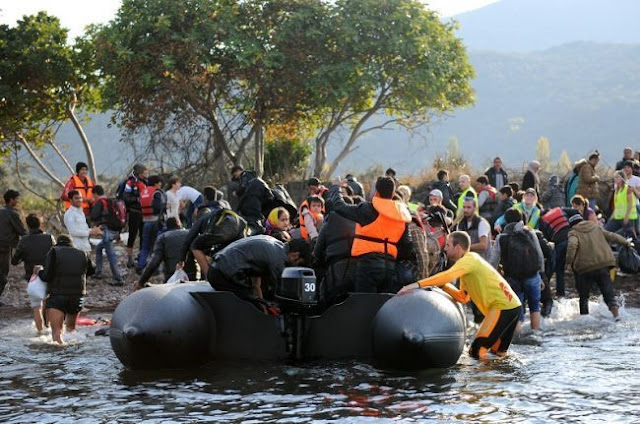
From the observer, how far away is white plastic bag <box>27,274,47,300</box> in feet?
47.4

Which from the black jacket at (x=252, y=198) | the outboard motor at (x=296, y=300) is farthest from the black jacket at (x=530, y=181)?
the outboard motor at (x=296, y=300)

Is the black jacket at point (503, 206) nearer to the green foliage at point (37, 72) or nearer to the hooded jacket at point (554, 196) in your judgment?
the hooded jacket at point (554, 196)

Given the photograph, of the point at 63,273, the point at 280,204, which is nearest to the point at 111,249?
the point at 280,204

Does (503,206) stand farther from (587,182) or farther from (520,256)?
(587,182)

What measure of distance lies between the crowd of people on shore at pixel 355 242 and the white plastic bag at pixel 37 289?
0.17 metres

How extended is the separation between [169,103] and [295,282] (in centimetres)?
1578

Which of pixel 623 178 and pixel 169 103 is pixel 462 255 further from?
pixel 169 103

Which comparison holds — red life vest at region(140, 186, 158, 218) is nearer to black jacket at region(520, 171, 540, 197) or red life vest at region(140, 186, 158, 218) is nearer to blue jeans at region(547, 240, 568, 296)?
blue jeans at region(547, 240, 568, 296)

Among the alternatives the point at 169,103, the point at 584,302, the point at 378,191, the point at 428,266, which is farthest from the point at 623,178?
the point at 169,103

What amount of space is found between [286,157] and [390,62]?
13.5ft

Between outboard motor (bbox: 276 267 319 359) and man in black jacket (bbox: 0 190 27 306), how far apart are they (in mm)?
7531

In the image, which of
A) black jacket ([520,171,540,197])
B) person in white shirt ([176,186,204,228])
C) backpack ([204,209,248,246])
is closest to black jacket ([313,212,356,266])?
backpack ([204,209,248,246])

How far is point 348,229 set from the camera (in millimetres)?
11805

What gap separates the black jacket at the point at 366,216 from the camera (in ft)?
38.7
